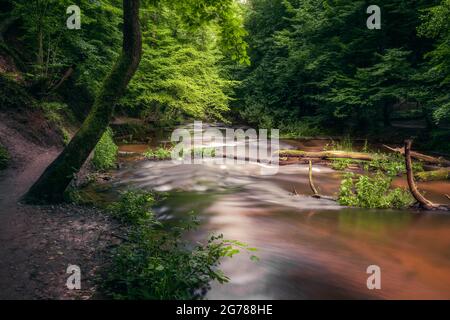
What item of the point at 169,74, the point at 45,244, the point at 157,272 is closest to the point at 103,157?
the point at 45,244

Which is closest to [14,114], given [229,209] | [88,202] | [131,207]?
[88,202]

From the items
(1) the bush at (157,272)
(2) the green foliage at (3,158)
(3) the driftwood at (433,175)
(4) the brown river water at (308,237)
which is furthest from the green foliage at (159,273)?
(3) the driftwood at (433,175)

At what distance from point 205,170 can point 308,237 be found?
7358 mm

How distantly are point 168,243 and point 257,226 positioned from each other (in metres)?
2.35

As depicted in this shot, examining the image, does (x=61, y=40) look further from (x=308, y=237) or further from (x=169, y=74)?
(x=308, y=237)

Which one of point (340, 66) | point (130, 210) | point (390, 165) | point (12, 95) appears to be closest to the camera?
point (130, 210)

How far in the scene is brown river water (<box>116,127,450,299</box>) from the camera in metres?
5.03

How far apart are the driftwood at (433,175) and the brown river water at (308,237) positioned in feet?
0.96

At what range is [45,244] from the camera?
5305mm

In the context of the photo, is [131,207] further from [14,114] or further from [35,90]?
[35,90]

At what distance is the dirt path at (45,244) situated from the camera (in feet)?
13.5

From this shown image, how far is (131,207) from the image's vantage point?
7504 millimetres

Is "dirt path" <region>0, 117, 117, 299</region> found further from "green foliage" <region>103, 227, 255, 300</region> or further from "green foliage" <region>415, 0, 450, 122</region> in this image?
"green foliage" <region>415, 0, 450, 122</region>
